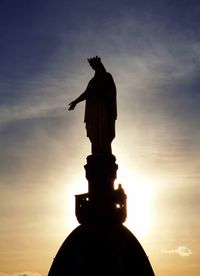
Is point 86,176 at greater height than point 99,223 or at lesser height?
greater

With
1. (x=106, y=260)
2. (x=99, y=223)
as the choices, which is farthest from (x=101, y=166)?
(x=106, y=260)

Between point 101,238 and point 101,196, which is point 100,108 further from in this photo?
point 101,238

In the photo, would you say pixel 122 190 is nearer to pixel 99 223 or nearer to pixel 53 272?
pixel 99 223

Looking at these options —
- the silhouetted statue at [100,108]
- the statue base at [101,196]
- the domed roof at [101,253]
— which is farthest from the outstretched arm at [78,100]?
the domed roof at [101,253]

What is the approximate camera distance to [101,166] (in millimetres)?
17719

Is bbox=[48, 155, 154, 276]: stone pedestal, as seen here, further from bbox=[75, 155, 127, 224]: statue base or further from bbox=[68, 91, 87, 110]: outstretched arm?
bbox=[68, 91, 87, 110]: outstretched arm

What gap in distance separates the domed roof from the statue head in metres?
5.43

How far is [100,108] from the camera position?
61.0 ft

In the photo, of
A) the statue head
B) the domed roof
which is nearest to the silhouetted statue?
the statue head

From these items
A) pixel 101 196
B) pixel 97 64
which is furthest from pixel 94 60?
pixel 101 196

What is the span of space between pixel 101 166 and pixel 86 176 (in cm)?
66

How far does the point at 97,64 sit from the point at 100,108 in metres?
1.61

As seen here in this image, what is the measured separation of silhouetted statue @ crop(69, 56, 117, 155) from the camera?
1831 centimetres

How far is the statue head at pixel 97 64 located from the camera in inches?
747
